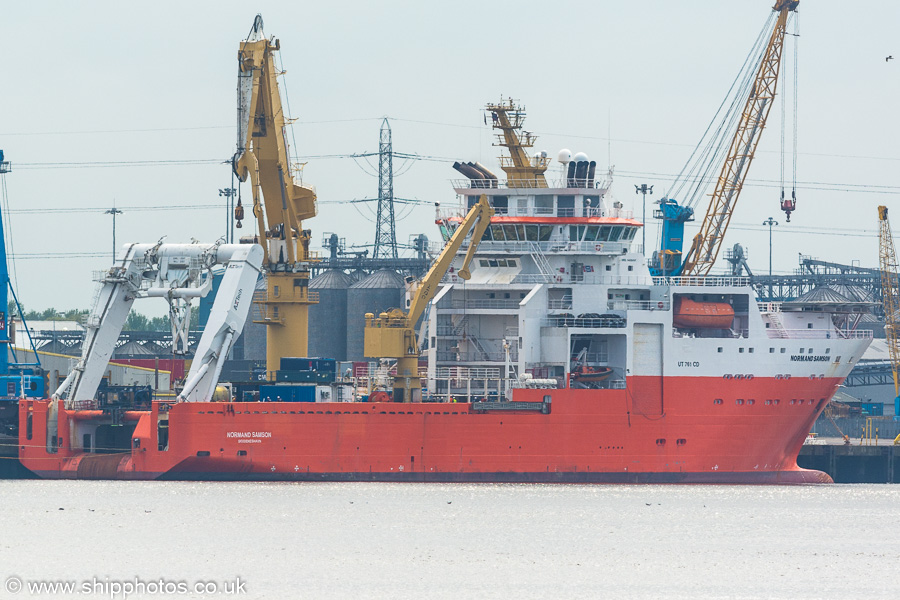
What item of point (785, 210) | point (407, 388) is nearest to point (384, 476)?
point (407, 388)

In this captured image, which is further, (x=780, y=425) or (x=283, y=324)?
(x=283, y=324)

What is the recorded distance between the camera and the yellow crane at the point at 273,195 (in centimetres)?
5353

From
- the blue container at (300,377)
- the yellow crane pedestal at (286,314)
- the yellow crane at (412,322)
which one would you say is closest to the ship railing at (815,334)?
the yellow crane at (412,322)

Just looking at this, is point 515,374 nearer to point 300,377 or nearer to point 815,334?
point 300,377

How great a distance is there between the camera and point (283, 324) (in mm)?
55344

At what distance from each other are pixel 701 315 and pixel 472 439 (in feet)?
25.9

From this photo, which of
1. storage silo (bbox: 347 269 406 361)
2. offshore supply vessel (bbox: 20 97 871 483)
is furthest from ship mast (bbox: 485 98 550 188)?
storage silo (bbox: 347 269 406 361)

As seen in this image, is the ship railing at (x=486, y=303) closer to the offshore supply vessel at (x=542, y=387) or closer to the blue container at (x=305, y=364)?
the offshore supply vessel at (x=542, y=387)

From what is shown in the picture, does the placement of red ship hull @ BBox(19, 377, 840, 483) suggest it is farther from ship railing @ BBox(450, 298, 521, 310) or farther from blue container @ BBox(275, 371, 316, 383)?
ship railing @ BBox(450, 298, 521, 310)

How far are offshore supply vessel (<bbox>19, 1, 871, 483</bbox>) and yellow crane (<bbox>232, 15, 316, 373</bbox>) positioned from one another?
2.01ft

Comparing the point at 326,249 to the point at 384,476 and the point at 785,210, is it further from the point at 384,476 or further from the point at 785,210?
the point at 384,476

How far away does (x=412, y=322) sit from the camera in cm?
5050

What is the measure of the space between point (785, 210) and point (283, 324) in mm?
18532

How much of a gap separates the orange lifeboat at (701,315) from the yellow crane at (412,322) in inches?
249
